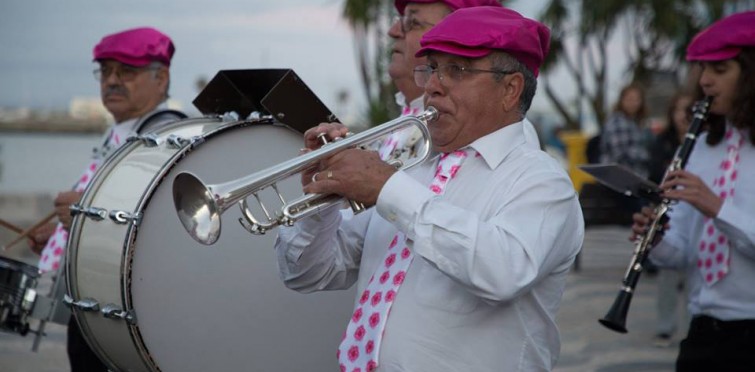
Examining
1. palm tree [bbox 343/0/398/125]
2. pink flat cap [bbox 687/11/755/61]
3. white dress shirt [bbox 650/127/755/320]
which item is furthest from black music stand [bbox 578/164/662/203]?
palm tree [bbox 343/0/398/125]

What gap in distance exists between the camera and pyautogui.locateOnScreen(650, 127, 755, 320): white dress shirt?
3730 mm

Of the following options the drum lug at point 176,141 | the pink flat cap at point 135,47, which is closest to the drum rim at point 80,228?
the drum lug at point 176,141

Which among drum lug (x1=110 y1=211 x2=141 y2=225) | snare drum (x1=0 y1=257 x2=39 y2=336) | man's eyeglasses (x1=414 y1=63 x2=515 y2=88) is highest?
man's eyeglasses (x1=414 y1=63 x2=515 y2=88)

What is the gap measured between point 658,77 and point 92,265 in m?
22.9

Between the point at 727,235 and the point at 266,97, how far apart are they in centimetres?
160

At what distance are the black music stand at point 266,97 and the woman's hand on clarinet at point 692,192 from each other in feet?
3.94

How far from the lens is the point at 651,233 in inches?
157

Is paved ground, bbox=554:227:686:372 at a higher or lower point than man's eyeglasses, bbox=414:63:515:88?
lower

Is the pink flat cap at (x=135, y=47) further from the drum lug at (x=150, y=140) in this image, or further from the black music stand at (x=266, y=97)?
the drum lug at (x=150, y=140)

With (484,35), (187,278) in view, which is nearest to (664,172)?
(187,278)

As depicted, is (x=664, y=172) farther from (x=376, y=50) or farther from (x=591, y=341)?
(x=376, y=50)

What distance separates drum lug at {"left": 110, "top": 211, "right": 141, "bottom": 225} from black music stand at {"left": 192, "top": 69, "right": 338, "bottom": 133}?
20.5 inches

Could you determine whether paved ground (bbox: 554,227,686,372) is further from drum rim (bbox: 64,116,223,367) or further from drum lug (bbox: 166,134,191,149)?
drum lug (bbox: 166,134,191,149)

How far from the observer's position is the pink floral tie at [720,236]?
3.84 metres
